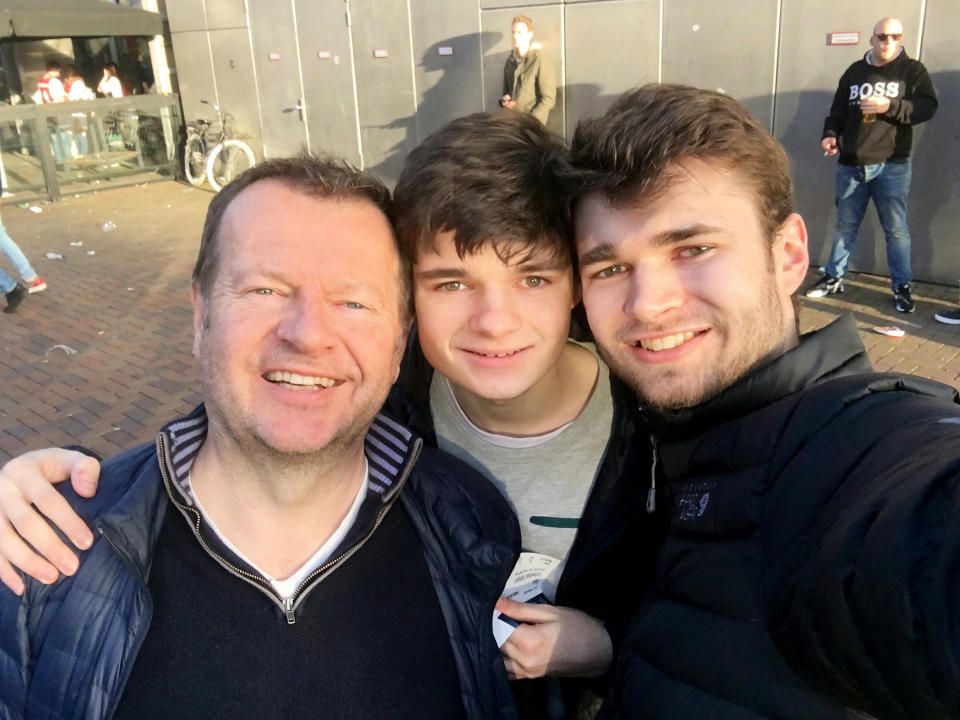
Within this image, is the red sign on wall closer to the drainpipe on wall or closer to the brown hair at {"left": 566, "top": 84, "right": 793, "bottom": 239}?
the brown hair at {"left": 566, "top": 84, "right": 793, "bottom": 239}

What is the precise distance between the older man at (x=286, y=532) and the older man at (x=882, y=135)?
18.5 ft

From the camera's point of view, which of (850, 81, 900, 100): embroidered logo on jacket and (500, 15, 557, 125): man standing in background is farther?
(500, 15, 557, 125): man standing in background

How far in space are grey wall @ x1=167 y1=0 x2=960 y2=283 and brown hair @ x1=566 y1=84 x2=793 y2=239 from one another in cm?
286

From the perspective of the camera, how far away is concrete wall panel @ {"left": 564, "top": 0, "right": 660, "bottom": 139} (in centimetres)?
823

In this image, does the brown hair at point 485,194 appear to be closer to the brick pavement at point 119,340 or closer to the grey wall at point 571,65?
the grey wall at point 571,65

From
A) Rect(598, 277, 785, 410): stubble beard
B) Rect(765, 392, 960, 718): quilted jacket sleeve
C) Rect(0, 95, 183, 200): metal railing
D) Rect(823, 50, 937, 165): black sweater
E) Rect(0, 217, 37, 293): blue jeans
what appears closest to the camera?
Rect(765, 392, 960, 718): quilted jacket sleeve

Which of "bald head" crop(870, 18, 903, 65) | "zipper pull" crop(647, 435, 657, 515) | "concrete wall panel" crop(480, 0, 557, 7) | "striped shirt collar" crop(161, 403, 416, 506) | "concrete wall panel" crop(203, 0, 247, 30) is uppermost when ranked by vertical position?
"concrete wall panel" crop(203, 0, 247, 30)

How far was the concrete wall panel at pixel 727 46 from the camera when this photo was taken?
24.5ft

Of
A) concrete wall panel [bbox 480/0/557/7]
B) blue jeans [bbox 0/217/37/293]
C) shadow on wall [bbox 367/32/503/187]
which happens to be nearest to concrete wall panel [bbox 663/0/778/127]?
concrete wall panel [bbox 480/0/557/7]

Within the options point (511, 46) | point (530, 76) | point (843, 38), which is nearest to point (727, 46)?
point (843, 38)

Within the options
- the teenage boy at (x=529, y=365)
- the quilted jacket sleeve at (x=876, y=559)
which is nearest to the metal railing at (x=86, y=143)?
the teenage boy at (x=529, y=365)

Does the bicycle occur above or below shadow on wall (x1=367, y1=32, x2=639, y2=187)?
below

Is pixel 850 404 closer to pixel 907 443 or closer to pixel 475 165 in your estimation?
pixel 907 443

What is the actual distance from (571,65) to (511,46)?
0.97 meters
